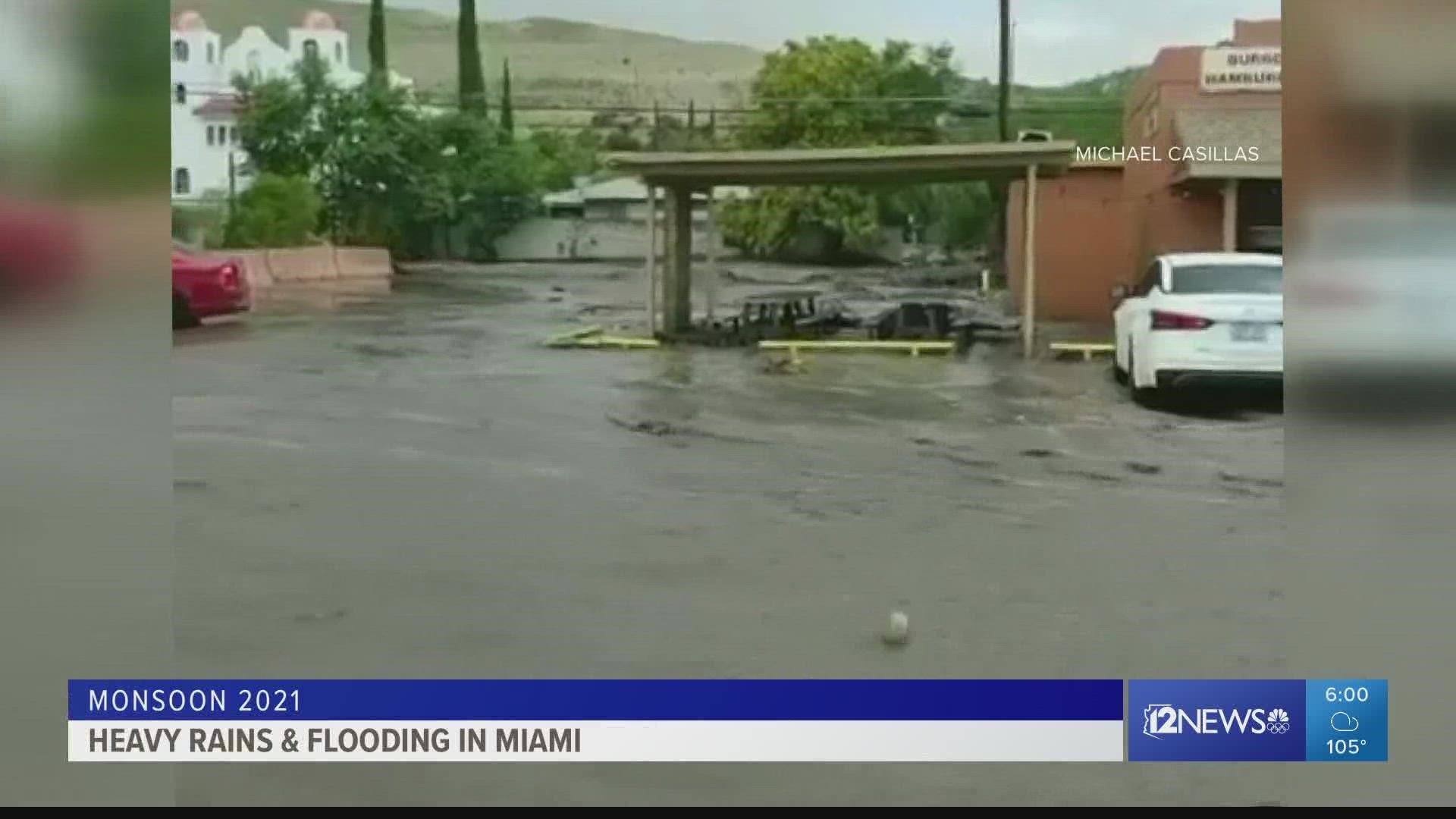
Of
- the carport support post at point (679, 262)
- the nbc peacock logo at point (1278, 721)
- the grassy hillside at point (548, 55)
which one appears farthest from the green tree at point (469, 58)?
the nbc peacock logo at point (1278, 721)

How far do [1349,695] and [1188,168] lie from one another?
877 mm

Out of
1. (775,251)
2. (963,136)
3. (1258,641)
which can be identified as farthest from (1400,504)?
(775,251)

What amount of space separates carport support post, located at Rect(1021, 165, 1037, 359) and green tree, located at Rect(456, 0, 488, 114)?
3.18ft

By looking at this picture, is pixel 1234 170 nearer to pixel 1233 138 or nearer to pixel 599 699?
pixel 1233 138

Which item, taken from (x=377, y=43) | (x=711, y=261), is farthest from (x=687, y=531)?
(x=377, y=43)

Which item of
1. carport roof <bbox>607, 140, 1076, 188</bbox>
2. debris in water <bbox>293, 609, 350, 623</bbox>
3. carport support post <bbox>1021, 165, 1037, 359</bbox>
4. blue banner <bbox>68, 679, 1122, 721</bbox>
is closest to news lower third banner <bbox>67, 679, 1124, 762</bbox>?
blue banner <bbox>68, 679, 1122, 721</bbox>

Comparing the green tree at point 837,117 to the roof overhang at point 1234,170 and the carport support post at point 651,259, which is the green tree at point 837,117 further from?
the roof overhang at point 1234,170

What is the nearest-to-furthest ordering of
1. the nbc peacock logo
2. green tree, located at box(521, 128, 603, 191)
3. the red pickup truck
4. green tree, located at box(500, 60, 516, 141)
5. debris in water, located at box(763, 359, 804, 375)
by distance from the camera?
1. the nbc peacock logo
2. the red pickup truck
3. green tree, located at box(500, 60, 516, 141)
4. green tree, located at box(521, 128, 603, 191)
5. debris in water, located at box(763, 359, 804, 375)

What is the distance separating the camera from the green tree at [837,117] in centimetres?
280

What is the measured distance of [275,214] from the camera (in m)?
2.92

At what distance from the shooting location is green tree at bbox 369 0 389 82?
282 centimetres

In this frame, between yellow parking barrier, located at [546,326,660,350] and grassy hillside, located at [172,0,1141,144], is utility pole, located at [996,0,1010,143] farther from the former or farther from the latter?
yellow parking barrier, located at [546,326,660,350]

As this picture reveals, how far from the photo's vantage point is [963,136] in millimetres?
2916

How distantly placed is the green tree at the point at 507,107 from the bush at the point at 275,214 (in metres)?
0.36
